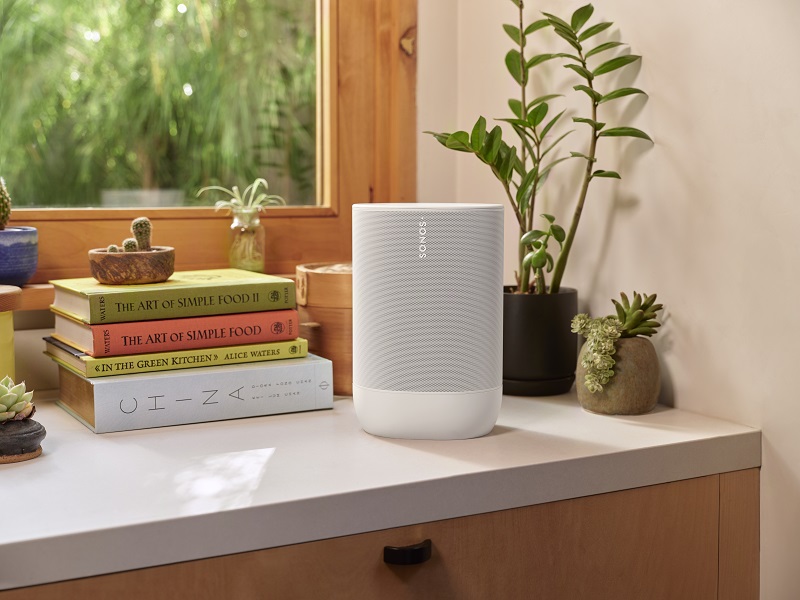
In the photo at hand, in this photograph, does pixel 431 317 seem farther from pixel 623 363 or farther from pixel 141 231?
pixel 141 231

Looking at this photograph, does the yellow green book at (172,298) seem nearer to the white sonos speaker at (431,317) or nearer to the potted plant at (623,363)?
the white sonos speaker at (431,317)

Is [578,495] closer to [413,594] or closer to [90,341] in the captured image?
[413,594]

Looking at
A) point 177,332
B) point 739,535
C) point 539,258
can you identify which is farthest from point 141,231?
point 739,535

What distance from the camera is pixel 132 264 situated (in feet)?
3.74

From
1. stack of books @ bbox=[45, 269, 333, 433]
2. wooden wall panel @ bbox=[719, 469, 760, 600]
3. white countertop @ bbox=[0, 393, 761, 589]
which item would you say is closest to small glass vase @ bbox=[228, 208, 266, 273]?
stack of books @ bbox=[45, 269, 333, 433]

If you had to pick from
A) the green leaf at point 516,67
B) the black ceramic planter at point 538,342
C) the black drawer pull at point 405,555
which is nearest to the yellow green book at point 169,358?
the black ceramic planter at point 538,342

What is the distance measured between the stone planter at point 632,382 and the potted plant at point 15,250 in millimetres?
778

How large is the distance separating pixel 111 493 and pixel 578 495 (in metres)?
0.46

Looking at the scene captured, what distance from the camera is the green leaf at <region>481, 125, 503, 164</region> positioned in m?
1.14

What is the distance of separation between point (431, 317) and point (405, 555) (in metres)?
0.26

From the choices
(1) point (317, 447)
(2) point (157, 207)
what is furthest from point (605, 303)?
(2) point (157, 207)

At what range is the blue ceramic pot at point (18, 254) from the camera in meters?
1.23

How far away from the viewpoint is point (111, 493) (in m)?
0.82

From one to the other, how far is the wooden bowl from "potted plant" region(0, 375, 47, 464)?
224 millimetres
